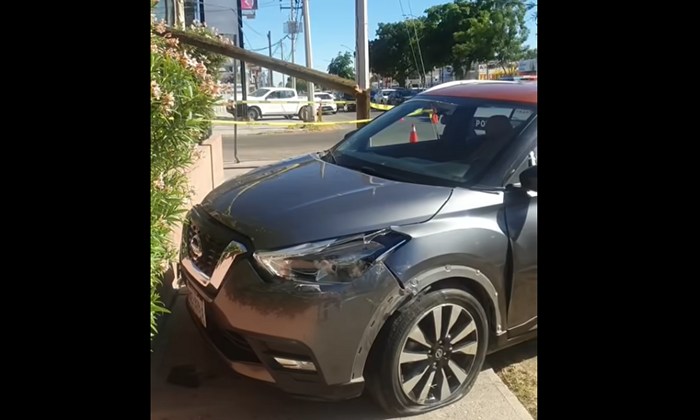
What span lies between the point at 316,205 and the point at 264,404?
1.11 metres

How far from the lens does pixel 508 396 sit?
3350 millimetres

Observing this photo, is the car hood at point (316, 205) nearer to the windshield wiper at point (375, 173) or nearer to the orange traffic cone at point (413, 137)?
the windshield wiper at point (375, 173)

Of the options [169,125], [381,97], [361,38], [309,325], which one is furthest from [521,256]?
[381,97]

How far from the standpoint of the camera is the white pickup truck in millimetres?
28656

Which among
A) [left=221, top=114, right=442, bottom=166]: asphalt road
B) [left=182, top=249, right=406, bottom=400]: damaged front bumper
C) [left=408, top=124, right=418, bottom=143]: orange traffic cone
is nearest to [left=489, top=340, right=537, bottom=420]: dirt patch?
[left=182, top=249, right=406, bottom=400]: damaged front bumper

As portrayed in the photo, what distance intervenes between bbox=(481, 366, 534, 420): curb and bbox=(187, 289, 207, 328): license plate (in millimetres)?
1654

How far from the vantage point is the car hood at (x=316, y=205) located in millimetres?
2918

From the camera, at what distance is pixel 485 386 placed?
11.3 feet

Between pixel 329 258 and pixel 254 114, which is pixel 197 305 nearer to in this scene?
pixel 329 258

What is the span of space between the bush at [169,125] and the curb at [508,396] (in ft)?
6.17

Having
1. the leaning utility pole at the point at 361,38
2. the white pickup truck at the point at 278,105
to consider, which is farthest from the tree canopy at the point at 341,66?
the leaning utility pole at the point at 361,38
